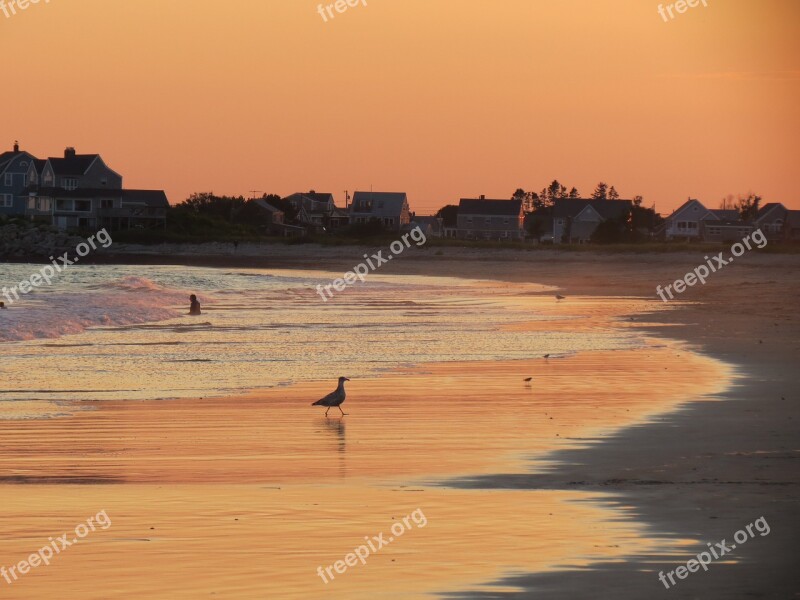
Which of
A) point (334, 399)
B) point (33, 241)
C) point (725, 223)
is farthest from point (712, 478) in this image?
point (725, 223)

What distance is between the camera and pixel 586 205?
150m

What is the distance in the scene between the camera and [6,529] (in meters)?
8.73

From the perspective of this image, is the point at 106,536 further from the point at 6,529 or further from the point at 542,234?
the point at 542,234

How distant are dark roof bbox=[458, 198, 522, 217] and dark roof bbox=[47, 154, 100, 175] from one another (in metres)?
46.6

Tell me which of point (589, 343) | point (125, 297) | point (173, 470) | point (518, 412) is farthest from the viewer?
point (125, 297)

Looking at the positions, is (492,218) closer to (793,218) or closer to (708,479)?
(793,218)

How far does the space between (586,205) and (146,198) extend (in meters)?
52.9

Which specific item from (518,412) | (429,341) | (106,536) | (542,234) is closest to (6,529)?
(106,536)

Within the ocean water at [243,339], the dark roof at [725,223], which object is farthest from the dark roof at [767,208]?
the ocean water at [243,339]

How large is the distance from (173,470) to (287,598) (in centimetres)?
414

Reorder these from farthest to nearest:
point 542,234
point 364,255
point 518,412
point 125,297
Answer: point 542,234, point 364,255, point 125,297, point 518,412

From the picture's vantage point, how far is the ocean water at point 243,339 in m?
18.5

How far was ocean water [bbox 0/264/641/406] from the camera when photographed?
18.5 meters

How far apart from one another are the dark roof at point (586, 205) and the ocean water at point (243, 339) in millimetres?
102211
